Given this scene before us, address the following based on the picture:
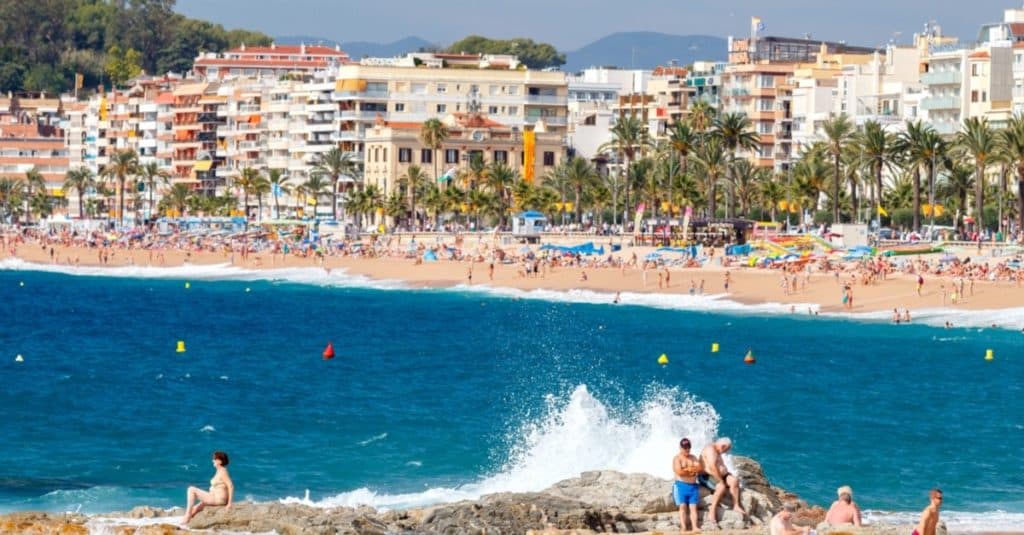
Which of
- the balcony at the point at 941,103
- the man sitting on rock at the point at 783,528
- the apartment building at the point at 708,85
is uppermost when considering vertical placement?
the apartment building at the point at 708,85

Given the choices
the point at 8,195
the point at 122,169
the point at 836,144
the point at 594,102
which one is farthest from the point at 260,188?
the point at 836,144

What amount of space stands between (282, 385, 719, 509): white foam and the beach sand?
4377cm

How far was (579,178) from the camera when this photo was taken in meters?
133

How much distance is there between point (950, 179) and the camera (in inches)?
4360

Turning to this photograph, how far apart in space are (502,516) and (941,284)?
60.8 m

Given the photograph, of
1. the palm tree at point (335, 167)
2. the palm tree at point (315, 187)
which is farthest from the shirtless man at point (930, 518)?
the palm tree at point (315, 187)

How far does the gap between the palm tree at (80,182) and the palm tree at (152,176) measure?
5014 mm

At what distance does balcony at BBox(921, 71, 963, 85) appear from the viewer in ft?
409

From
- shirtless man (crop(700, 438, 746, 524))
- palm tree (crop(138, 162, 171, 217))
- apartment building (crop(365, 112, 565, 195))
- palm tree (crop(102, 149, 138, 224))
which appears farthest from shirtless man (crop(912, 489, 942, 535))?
palm tree (crop(102, 149, 138, 224))

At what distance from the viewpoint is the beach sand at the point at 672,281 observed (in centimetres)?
8281

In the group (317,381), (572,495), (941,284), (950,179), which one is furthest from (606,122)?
(572,495)

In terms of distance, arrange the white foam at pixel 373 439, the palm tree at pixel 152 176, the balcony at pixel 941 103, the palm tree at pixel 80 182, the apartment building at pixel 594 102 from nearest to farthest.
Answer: the white foam at pixel 373 439 → the balcony at pixel 941 103 → the apartment building at pixel 594 102 → the palm tree at pixel 152 176 → the palm tree at pixel 80 182

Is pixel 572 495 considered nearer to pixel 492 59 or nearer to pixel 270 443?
pixel 270 443

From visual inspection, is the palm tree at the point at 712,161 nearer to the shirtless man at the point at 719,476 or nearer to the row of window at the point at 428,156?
the row of window at the point at 428,156
